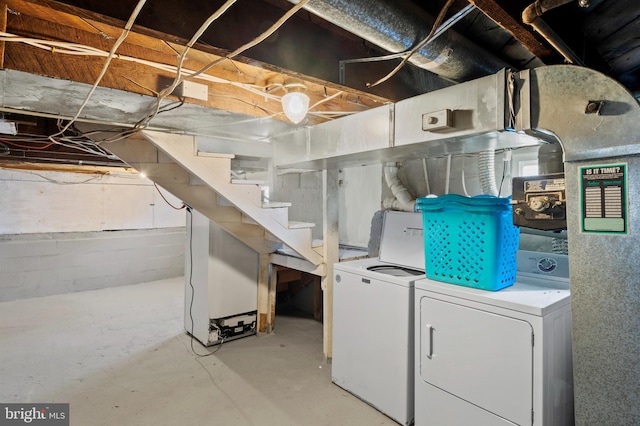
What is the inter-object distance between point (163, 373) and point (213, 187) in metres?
1.52

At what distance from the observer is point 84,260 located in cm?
504

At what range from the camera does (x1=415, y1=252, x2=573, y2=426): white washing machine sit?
1.44 metres

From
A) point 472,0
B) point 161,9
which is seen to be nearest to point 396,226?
point 472,0

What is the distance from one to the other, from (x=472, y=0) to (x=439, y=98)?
59 centimetres

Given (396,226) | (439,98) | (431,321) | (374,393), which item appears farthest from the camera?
(396,226)

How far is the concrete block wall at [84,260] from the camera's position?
4.58 m

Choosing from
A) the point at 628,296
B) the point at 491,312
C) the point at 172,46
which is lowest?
the point at 491,312

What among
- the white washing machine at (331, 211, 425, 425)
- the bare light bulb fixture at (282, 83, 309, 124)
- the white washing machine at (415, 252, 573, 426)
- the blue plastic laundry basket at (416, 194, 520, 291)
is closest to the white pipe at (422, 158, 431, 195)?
the white washing machine at (331, 211, 425, 425)

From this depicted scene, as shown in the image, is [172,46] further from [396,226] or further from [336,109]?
[396,226]

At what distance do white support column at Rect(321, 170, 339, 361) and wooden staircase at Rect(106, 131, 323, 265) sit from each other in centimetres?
9

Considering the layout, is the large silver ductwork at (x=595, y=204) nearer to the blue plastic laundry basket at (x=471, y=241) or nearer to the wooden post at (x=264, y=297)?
the blue plastic laundry basket at (x=471, y=241)

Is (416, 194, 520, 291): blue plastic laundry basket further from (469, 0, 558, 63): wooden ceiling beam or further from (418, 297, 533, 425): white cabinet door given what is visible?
(469, 0, 558, 63): wooden ceiling beam

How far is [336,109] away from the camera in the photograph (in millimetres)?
2115

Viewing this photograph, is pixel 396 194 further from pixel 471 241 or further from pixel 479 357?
pixel 479 357
